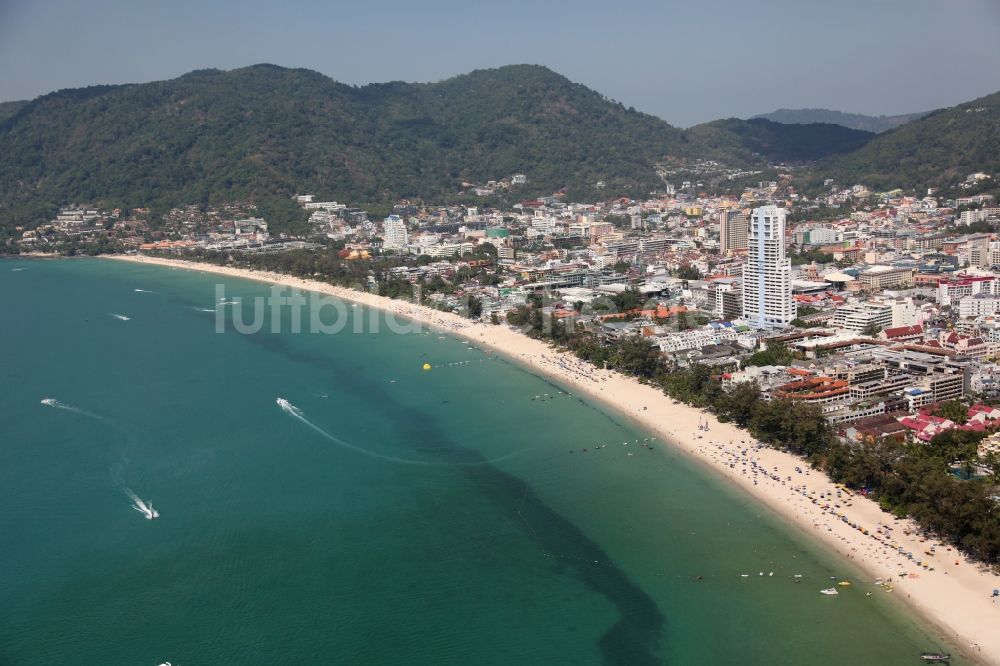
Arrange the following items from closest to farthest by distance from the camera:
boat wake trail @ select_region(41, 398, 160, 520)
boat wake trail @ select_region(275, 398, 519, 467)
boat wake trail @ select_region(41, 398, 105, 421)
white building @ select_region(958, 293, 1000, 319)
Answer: boat wake trail @ select_region(41, 398, 160, 520), boat wake trail @ select_region(275, 398, 519, 467), boat wake trail @ select_region(41, 398, 105, 421), white building @ select_region(958, 293, 1000, 319)

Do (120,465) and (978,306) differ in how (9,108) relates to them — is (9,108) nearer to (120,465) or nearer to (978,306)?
(120,465)

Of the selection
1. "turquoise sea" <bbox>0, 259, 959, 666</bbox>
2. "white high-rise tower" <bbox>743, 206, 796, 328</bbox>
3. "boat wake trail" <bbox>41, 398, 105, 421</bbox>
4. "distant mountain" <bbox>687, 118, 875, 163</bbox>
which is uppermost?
"distant mountain" <bbox>687, 118, 875, 163</bbox>

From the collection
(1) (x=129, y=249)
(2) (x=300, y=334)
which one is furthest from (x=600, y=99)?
(2) (x=300, y=334)

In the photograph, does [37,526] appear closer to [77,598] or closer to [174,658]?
[77,598]

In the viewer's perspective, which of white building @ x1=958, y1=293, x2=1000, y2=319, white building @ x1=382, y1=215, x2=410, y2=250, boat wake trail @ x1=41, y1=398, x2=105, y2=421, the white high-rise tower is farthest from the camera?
white building @ x1=382, y1=215, x2=410, y2=250

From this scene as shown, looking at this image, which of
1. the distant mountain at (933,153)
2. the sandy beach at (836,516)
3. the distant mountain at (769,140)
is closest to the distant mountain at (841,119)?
the distant mountain at (769,140)

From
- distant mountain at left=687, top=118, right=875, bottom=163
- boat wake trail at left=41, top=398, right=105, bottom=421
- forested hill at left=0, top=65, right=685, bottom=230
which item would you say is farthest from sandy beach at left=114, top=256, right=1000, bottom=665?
distant mountain at left=687, top=118, right=875, bottom=163

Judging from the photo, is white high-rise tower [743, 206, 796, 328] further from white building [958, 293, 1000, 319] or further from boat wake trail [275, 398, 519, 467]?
boat wake trail [275, 398, 519, 467]
